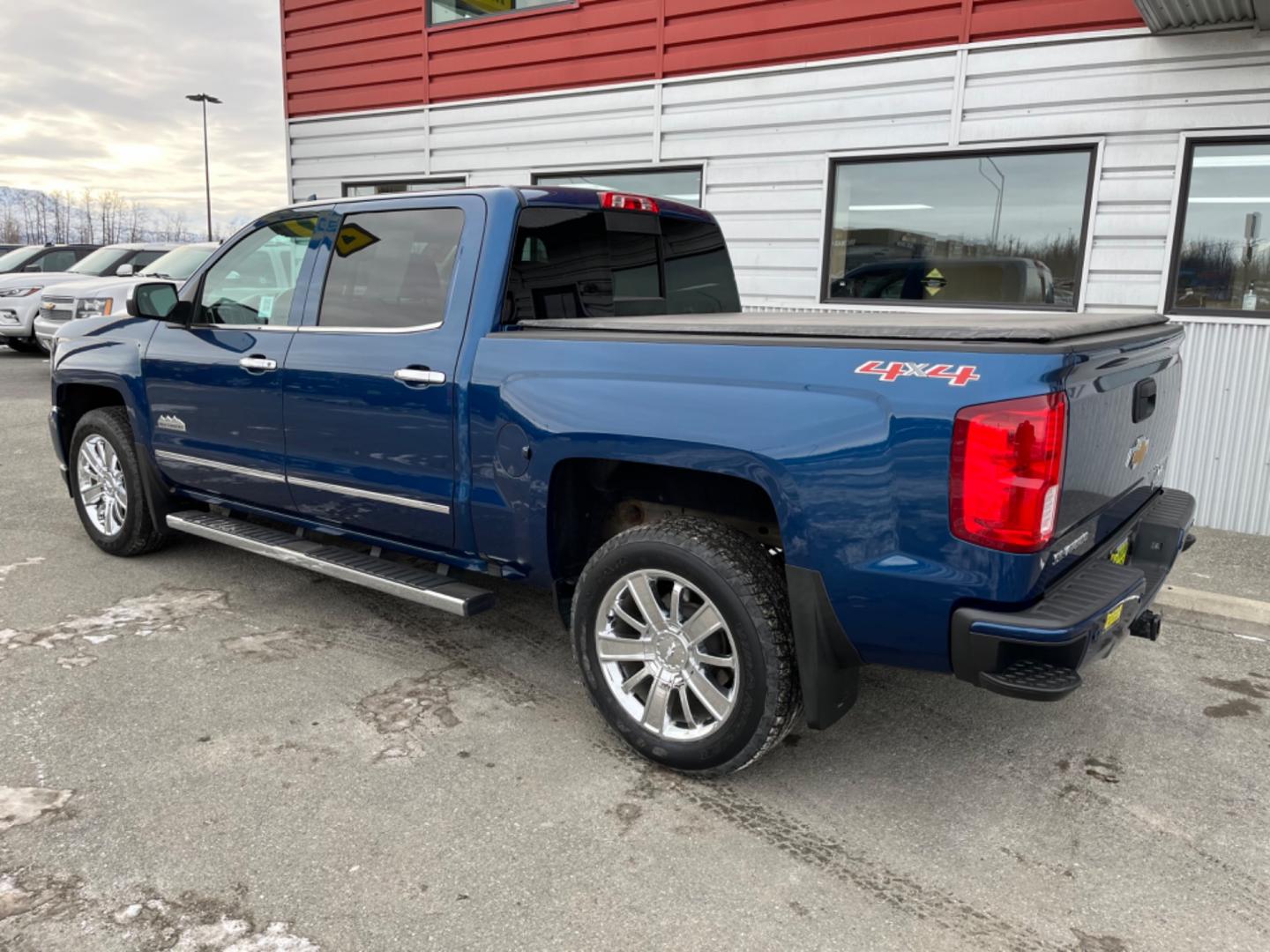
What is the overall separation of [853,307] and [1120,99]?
Answer: 2.16 m

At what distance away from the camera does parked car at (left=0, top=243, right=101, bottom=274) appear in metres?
16.4

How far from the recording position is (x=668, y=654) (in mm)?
3105

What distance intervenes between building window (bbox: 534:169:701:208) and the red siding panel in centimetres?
77

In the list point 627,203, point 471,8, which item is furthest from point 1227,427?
point 471,8

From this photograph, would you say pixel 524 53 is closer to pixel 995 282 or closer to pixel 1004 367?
pixel 995 282

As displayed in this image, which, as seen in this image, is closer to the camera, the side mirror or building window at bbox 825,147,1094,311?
the side mirror

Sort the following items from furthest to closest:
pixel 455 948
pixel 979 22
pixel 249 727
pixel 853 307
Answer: pixel 853 307
pixel 979 22
pixel 249 727
pixel 455 948

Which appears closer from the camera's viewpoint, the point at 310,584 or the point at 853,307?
the point at 310,584

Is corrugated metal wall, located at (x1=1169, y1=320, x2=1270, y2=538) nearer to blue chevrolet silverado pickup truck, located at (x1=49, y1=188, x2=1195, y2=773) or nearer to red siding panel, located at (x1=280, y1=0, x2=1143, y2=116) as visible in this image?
red siding panel, located at (x1=280, y1=0, x2=1143, y2=116)

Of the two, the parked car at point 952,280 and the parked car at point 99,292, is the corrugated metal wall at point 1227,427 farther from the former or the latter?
the parked car at point 99,292

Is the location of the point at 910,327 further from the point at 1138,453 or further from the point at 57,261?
the point at 57,261

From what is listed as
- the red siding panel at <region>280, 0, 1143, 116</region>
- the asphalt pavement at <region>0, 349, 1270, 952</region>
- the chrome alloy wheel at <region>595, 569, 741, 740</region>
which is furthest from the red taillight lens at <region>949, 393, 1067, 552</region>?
the red siding panel at <region>280, 0, 1143, 116</region>

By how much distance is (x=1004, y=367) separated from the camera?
240cm

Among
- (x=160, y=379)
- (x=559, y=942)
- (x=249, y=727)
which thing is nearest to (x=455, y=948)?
(x=559, y=942)
